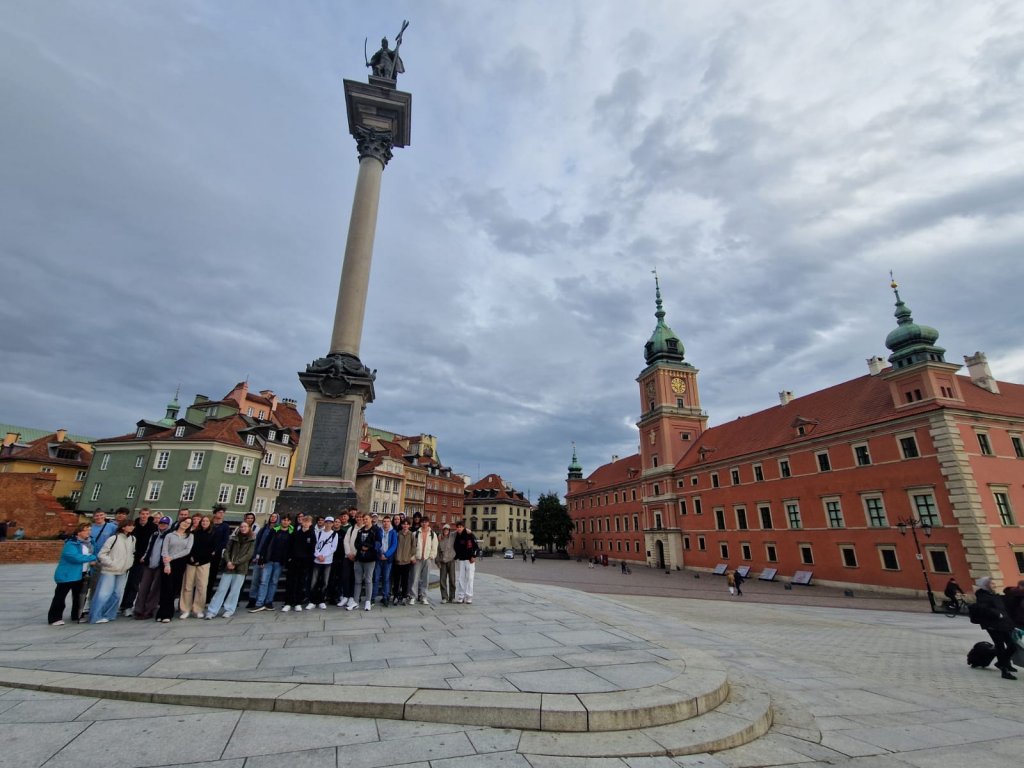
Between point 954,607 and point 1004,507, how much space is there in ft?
29.0

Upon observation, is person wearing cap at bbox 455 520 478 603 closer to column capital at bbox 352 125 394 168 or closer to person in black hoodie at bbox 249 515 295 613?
person in black hoodie at bbox 249 515 295 613

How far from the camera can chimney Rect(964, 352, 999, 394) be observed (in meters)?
32.4

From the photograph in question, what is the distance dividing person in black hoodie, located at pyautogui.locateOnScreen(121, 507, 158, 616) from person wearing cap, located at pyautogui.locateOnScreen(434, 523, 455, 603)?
578 cm

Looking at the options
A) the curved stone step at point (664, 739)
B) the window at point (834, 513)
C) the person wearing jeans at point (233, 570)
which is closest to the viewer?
the curved stone step at point (664, 739)

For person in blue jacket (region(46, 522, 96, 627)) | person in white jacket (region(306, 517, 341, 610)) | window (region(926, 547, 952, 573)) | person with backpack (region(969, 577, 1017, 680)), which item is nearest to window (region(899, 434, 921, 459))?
window (region(926, 547, 952, 573))

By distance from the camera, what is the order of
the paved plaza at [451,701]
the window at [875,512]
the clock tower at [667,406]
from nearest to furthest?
the paved plaza at [451,701] → the window at [875,512] → the clock tower at [667,406]

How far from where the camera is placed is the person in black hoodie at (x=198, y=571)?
28.8 ft

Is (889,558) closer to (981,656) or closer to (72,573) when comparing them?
(981,656)

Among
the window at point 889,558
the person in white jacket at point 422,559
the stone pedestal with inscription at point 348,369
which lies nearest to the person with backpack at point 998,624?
the person in white jacket at point 422,559

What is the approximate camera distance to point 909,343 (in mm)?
31609

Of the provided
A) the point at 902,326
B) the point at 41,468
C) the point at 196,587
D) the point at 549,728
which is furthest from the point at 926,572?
the point at 41,468

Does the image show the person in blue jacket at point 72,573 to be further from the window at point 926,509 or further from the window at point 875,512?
the window at point 875,512

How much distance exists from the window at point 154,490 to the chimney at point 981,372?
62.6 metres

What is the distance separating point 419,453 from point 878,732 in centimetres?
6949
